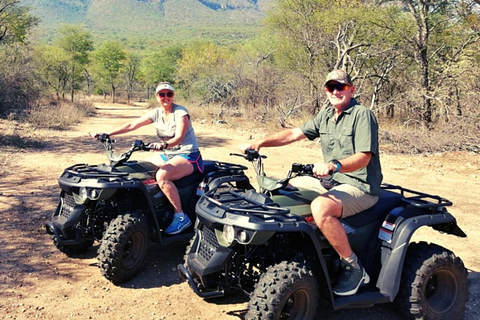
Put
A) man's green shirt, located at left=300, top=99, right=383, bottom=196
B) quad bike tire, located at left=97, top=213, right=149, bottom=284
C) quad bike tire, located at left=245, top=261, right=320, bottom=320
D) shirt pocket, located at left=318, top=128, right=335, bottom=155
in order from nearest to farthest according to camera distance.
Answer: quad bike tire, located at left=245, top=261, right=320, bottom=320 < man's green shirt, located at left=300, top=99, right=383, bottom=196 < shirt pocket, located at left=318, top=128, right=335, bottom=155 < quad bike tire, located at left=97, top=213, right=149, bottom=284

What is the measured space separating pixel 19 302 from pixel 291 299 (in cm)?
236

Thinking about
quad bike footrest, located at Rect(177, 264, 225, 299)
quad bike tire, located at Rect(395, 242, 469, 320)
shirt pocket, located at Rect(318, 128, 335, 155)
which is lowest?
quad bike footrest, located at Rect(177, 264, 225, 299)

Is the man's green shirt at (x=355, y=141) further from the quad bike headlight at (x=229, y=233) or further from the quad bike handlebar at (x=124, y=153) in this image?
the quad bike handlebar at (x=124, y=153)

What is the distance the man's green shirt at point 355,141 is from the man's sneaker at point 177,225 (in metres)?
1.76

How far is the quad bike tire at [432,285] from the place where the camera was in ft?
10.9

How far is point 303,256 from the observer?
10.3 ft

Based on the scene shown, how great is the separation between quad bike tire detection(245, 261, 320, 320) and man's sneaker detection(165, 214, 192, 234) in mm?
1802

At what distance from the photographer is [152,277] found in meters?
4.36

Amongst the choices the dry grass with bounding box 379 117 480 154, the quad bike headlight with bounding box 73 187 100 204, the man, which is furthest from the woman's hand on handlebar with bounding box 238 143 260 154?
the dry grass with bounding box 379 117 480 154

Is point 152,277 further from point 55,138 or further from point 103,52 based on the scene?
point 103,52

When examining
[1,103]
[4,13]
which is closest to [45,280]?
[1,103]

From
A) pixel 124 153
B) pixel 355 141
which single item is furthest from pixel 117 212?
pixel 355 141

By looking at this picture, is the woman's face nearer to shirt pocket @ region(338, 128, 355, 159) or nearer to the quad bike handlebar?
the quad bike handlebar

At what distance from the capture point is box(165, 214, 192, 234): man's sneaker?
4613 mm
